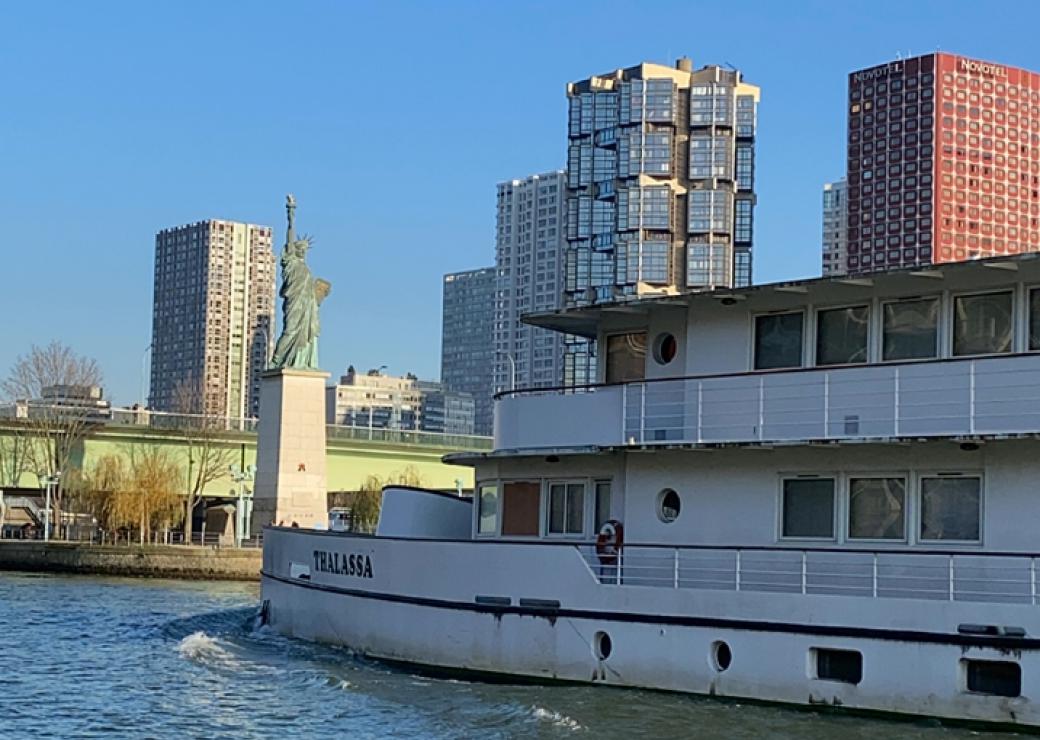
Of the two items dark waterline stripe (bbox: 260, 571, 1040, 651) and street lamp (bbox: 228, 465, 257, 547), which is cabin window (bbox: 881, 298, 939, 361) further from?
street lamp (bbox: 228, 465, 257, 547)

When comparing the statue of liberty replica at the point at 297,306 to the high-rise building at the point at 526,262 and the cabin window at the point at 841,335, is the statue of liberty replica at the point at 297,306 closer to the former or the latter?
the cabin window at the point at 841,335

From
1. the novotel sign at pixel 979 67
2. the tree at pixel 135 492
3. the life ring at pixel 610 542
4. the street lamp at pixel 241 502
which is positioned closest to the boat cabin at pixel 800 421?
the life ring at pixel 610 542

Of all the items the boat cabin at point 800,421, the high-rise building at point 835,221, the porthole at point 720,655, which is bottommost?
the porthole at point 720,655

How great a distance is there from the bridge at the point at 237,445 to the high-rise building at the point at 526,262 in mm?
57252

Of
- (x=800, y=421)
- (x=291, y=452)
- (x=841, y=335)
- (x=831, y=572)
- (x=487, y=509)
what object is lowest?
(x=831, y=572)

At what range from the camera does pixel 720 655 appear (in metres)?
17.8

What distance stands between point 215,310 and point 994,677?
Result: 535 feet

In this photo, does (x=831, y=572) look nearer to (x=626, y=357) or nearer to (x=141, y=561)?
(x=626, y=357)

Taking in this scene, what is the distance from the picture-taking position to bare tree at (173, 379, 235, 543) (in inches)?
2594

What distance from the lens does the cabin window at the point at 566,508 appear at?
2112cm

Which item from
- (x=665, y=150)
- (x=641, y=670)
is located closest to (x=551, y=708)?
(x=641, y=670)

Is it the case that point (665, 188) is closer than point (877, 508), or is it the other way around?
point (877, 508)

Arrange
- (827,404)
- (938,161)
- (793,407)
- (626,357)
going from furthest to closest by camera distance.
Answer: (938,161) < (626,357) < (793,407) < (827,404)

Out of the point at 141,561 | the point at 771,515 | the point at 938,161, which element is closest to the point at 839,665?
the point at 771,515
